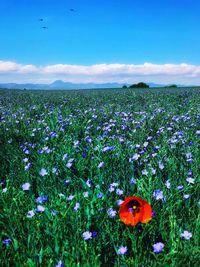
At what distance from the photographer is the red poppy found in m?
1.98

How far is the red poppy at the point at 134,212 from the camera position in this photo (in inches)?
77.8

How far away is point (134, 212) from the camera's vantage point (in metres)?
2.04

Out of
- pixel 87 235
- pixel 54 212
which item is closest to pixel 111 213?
pixel 87 235

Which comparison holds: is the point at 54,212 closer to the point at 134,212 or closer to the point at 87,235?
the point at 87,235

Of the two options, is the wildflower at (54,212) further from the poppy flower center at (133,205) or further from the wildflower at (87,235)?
the poppy flower center at (133,205)

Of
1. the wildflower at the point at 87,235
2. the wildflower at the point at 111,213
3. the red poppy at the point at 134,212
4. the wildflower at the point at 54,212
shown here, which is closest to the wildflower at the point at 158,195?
the wildflower at the point at 111,213

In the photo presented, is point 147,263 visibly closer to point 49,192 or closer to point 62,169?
point 49,192

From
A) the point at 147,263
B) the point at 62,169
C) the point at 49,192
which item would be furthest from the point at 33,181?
the point at 147,263

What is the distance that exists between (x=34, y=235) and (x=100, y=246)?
1.52 feet

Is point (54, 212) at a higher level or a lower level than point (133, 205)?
lower

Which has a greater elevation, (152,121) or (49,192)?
(152,121)

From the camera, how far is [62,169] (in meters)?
3.66

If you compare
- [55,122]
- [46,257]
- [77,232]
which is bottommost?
[46,257]

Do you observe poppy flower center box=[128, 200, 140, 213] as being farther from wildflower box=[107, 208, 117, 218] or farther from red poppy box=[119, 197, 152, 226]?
wildflower box=[107, 208, 117, 218]
